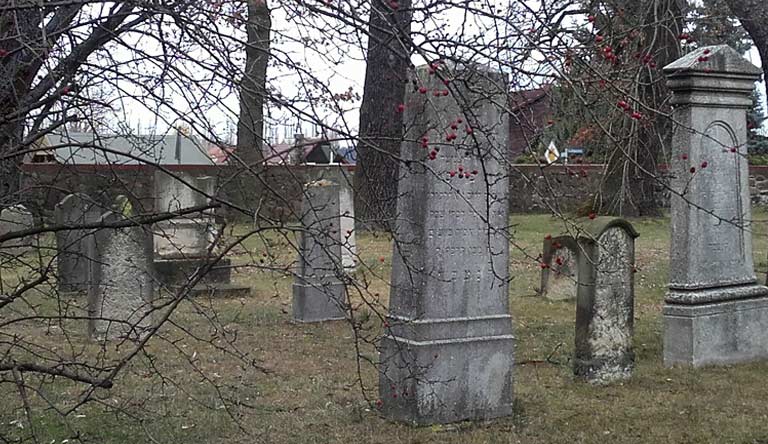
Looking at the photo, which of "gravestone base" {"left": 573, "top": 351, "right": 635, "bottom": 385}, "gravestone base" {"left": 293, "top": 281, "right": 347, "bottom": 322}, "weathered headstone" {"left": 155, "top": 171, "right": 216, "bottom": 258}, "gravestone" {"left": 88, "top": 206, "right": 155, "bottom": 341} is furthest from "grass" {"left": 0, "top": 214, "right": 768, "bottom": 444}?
"weathered headstone" {"left": 155, "top": 171, "right": 216, "bottom": 258}

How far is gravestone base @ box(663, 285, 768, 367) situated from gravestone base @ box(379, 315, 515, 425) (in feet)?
7.34

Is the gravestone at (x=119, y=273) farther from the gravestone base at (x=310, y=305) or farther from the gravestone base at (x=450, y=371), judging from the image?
the gravestone base at (x=450, y=371)

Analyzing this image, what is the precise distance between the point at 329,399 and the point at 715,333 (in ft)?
11.2

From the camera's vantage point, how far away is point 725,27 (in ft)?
47.2

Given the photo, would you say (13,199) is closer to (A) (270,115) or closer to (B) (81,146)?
(B) (81,146)

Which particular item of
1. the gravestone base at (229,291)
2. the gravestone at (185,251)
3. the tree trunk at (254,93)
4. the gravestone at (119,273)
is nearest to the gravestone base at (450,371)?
the tree trunk at (254,93)

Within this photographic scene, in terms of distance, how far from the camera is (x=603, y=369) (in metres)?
8.31

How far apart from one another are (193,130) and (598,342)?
5038 millimetres

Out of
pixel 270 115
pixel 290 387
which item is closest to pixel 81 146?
pixel 270 115

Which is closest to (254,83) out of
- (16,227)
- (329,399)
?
(329,399)

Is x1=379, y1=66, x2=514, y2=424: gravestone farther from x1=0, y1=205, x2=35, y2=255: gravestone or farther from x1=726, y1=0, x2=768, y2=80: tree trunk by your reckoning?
x1=726, y1=0, x2=768, y2=80: tree trunk

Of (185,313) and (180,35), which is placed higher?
(180,35)

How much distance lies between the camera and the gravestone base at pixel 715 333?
880 cm

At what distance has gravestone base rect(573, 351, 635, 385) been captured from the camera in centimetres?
829
